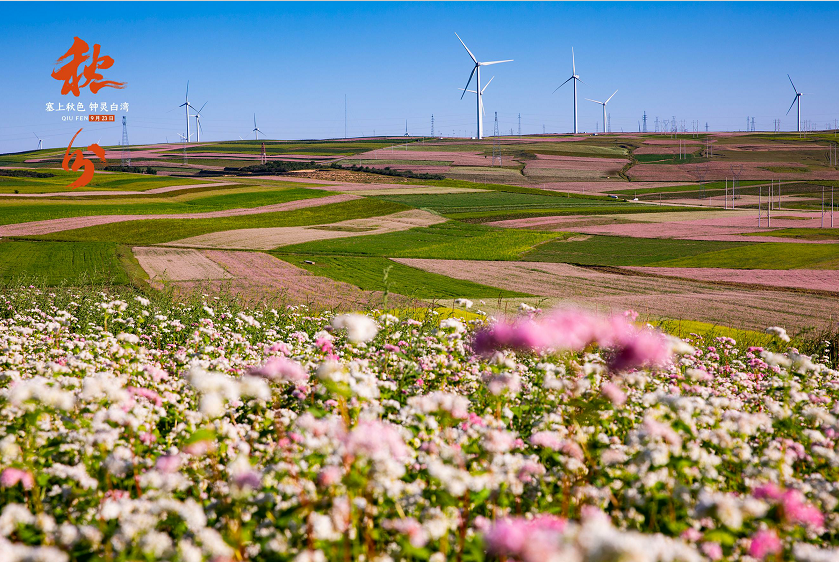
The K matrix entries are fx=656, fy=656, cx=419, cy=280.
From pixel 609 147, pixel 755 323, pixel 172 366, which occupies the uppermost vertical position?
pixel 609 147

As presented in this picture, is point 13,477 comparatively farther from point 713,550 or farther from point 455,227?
point 455,227

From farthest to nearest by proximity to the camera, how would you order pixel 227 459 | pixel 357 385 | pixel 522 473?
pixel 227 459 < pixel 357 385 < pixel 522 473

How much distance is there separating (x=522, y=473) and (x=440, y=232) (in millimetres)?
48747

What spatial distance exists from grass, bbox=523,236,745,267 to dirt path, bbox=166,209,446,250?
14118 mm

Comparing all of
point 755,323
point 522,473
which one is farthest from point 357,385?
point 755,323

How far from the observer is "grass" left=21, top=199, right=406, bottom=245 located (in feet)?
152

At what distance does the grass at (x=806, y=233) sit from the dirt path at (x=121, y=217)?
136 ft

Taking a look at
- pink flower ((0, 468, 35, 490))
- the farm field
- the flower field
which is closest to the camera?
the flower field

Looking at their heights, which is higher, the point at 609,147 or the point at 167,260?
the point at 609,147

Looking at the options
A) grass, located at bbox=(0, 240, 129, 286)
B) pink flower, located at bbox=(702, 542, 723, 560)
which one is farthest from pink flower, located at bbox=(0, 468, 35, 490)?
grass, located at bbox=(0, 240, 129, 286)

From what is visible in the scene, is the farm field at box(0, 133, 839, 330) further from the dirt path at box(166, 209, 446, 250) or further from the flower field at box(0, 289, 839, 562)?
the flower field at box(0, 289, 839, 562)

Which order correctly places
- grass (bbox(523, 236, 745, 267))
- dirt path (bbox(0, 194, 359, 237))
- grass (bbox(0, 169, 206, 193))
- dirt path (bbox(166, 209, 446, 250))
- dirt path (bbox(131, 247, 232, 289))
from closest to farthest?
dirt path (bbox(131, 247, 232, 289)) < grass (bbox(523, 236, 745, 267)) < dirt path (bbox(166, 209, 446, 250)) < dirt path (bbox(0, 194, 359, 237)) < grass (bbox(0, 169, 206, 193))

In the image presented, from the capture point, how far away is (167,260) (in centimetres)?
3678

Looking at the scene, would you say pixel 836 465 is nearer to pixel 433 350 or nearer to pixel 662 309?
pixel 433 350
